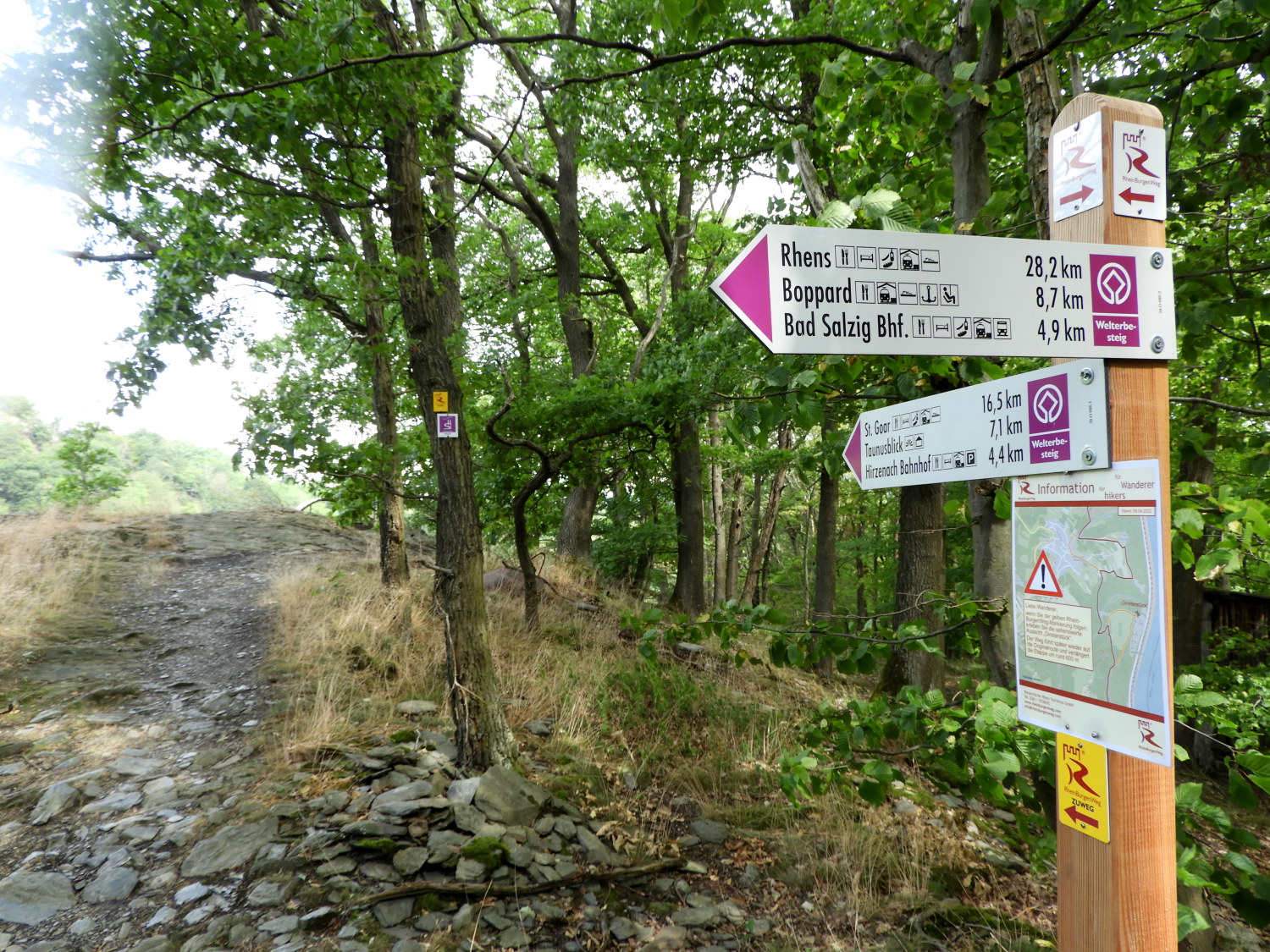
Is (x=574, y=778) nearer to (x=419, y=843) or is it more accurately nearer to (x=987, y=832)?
(x=419, y=843)

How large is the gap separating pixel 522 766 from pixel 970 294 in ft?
14.3

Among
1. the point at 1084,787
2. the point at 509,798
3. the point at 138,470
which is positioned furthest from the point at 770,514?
the point at 138,470

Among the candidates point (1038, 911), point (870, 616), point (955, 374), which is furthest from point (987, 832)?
point (955, 374)

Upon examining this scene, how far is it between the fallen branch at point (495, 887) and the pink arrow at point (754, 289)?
3427 millimetres

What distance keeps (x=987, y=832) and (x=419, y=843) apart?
12.8ft

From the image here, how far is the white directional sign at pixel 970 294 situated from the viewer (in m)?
1.35

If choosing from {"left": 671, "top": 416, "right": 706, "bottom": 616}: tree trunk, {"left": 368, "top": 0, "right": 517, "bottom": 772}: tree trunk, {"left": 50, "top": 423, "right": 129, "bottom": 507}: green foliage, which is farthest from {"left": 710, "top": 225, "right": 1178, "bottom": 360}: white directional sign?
{"left": 50, "top": 423, "right": 129, "bottom": 507}: green foliage

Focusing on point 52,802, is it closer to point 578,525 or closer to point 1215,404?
point 1215,404

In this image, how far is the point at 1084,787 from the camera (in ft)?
4.55

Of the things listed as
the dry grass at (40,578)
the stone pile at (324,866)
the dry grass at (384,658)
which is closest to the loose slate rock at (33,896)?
the stone pile at (324,866)

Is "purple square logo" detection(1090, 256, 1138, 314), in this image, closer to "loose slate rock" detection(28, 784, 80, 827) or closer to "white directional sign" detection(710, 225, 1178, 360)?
"white directional sign" detection(710, 225, 1178, 360)

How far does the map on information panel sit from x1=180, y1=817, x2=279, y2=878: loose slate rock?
3.96m

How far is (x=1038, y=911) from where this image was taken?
363 cm

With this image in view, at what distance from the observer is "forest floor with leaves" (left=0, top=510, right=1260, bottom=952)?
11.1ft
